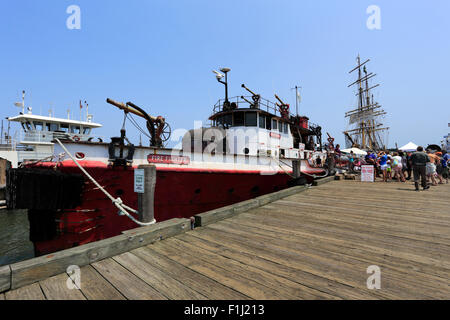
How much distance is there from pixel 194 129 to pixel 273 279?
810 cm

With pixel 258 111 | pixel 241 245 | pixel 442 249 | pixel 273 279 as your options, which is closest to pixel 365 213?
pixel 442 249

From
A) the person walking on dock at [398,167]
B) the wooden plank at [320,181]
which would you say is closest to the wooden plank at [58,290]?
the wooden plank at [320,181]

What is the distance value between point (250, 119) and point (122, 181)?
6782 millimetres

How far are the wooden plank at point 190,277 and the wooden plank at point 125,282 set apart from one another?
0.85 feet

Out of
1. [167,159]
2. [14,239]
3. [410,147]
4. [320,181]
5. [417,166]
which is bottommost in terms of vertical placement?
[14,239]

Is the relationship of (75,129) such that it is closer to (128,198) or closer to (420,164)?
(128,198)

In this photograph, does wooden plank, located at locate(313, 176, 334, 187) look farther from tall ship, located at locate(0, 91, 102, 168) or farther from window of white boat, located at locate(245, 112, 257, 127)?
tall ship, located at locate(0, 91, 102, 168)

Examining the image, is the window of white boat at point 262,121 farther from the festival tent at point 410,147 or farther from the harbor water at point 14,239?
the festival tent at point 410,147

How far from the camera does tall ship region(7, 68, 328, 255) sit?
490 centimetres

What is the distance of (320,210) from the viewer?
15.2 ft

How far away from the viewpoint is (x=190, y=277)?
6.66ft

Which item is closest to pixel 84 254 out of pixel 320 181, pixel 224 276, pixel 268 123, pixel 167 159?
pixel 224 276

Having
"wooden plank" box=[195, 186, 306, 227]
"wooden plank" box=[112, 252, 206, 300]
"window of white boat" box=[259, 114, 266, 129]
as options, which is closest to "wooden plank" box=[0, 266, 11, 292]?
"wooden plank" box=[112, 252, 206, 300]

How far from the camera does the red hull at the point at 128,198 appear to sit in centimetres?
544
